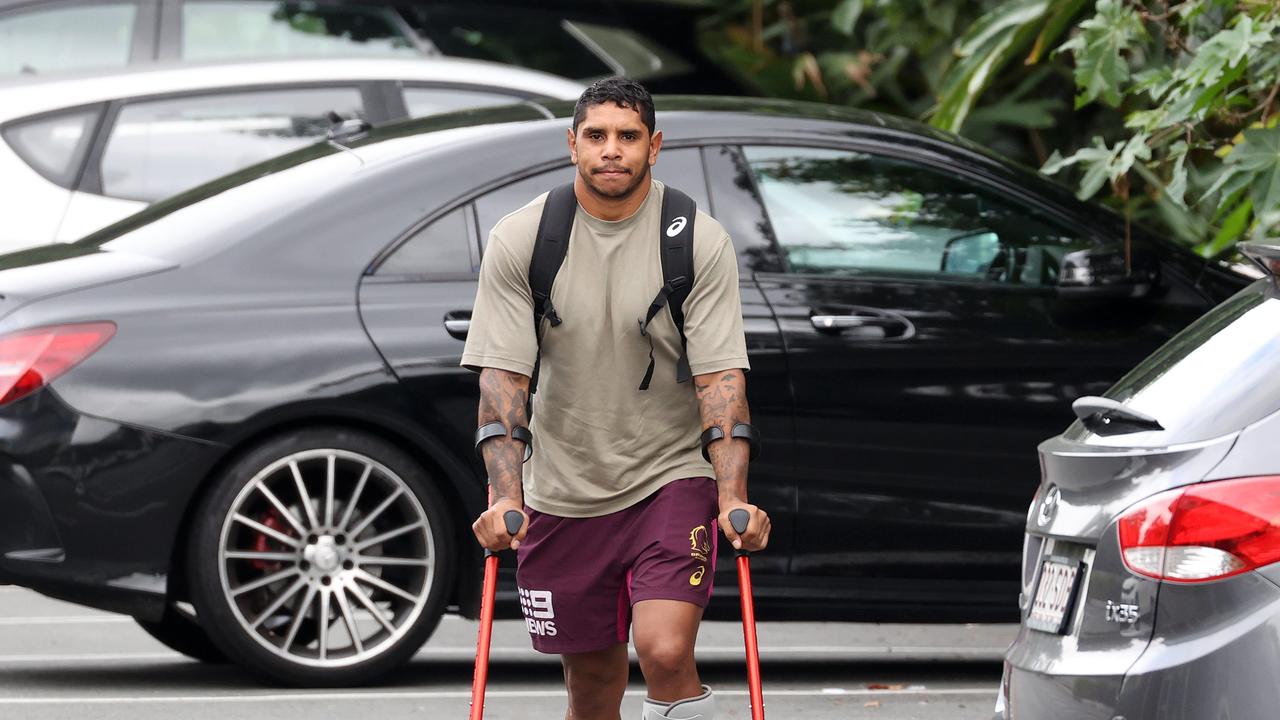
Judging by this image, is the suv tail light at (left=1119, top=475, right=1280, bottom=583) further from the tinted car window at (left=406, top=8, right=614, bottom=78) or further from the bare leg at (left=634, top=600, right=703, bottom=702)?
the tinted car window at (left=406, top=8, right=614, bottom=78)

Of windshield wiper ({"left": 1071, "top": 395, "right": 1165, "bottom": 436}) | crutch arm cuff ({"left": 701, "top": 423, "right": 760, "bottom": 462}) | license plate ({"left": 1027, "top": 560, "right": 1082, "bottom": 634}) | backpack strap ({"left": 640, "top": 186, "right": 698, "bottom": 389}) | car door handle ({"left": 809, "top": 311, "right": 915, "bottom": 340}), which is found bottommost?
license plate ({"left": 1027, "top": 560, "right": 1082, "bottom": 634})

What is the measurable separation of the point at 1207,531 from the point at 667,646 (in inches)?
49.3

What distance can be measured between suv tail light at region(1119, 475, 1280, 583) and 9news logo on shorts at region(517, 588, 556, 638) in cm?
142

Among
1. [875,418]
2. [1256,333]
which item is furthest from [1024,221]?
[1256,333]

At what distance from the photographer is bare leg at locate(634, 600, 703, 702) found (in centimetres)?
441

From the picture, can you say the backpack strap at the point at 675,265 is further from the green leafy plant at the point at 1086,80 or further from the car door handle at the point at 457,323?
the green leafy plant at the point at 1086,80

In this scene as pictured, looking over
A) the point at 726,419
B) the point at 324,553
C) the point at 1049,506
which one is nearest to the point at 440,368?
the point at 324,553

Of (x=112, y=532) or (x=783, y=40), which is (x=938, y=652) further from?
(x=783, y=40)

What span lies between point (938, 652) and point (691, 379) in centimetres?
337

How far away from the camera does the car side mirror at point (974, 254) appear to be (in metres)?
6.65

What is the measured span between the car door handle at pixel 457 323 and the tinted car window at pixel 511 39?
12.6 feet

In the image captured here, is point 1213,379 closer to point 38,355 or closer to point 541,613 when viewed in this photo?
point 541,613

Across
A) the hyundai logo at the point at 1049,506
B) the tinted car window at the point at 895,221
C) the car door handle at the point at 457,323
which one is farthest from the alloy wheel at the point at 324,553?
the hyundai logo at the point at 1049,506

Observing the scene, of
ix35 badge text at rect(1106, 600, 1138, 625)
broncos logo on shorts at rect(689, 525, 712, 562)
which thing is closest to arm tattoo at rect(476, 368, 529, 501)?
broncos logo on shorts at rect(689, 525, 712, 562)
